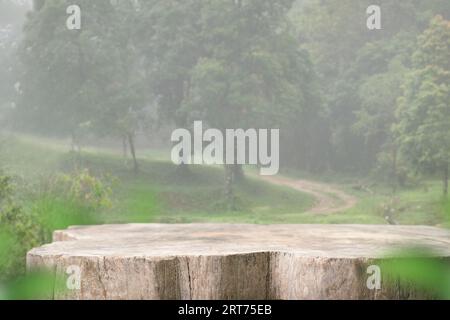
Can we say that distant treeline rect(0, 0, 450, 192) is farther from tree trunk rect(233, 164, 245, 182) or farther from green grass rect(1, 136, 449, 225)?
tree trunk rect(233, 164, 245, 182)

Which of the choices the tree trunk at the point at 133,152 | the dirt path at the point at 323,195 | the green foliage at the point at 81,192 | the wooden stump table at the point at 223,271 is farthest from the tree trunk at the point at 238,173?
the wooden stump table at the point at 223,271

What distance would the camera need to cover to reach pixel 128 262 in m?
3.25

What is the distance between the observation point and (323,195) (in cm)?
1172

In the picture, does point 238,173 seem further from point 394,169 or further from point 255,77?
point 394,169

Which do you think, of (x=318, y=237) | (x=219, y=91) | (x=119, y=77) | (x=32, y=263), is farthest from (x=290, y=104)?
(x=32, y=263)

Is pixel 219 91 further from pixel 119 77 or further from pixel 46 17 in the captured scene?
pixel 46 17

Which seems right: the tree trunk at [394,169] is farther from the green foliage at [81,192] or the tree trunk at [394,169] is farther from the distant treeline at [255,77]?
the green foliage at [81,192]

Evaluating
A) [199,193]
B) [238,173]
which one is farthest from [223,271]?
[238,173]

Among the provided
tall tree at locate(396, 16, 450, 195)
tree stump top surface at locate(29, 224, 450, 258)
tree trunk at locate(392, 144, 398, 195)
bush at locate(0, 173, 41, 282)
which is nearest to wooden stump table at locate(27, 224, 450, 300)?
tree stump top surface at locate(29, 224, 450, 258)

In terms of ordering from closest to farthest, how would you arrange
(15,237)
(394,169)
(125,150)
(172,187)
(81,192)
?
Answer: (15,237) → (81,192) → (172,187) → (125,150) → (394,169)

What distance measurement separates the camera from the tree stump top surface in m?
3.39

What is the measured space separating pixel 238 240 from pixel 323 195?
7868 mm

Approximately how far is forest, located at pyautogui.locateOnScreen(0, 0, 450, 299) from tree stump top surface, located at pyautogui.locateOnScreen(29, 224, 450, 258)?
5907 millimetres

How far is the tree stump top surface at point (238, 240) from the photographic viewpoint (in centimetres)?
339
